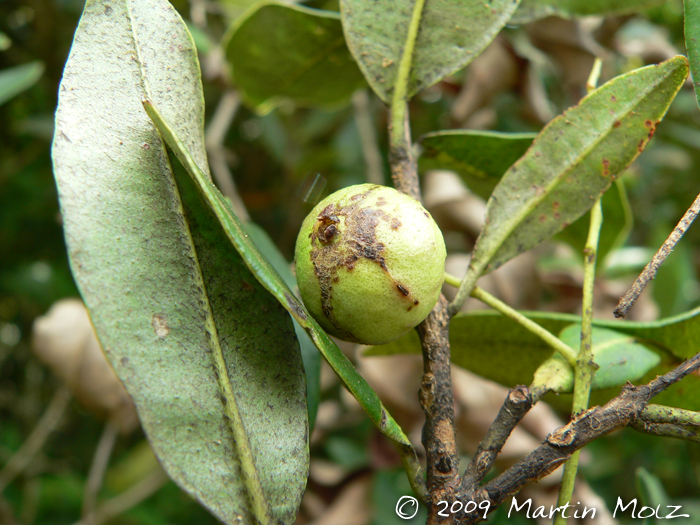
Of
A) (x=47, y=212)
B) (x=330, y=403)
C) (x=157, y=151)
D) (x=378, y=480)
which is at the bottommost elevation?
(x=330, y=403)

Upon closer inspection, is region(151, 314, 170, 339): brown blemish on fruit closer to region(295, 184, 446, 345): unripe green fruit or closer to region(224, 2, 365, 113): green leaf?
region(295, 184, 446, 345): unripe green fruit

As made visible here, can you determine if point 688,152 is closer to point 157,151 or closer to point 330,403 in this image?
point 330,403

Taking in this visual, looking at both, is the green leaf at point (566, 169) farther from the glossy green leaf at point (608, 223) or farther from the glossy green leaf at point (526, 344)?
the glossy green leaf at point (608, 223)

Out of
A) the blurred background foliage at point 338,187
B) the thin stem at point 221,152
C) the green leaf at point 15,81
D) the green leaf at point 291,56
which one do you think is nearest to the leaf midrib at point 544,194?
the blurred background foliage at point 338,187

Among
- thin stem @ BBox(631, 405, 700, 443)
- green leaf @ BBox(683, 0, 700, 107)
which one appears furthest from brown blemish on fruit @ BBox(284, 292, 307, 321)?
green leaf @ BBox(683, 0, 700, 107)

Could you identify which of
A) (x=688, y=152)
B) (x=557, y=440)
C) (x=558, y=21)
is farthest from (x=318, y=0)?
(x=688, y=152)

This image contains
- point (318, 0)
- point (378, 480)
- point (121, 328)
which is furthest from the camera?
point (318, 0)

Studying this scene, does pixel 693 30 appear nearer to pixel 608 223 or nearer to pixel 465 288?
pixel 465 288

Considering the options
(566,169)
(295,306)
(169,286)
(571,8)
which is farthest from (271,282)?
(571,8)
